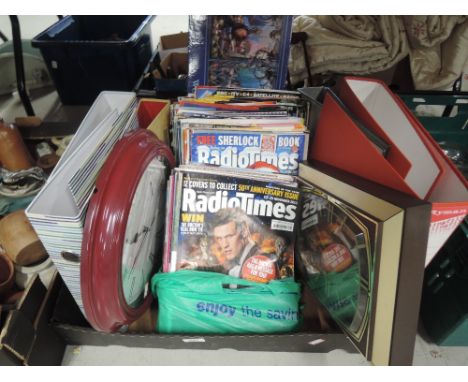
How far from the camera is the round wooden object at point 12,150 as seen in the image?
46.2 inches

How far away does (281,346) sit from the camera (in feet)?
2.68

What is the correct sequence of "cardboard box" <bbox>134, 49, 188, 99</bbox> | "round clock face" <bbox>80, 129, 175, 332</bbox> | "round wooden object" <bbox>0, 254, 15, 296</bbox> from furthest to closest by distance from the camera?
"cardboard box" <bbox>134, 49, 188, 99</bbox> → "round wooden object" <bbox>0, 254, 15, 296</bbox> → "round clock face" <bbox>80, 129, 175, 332</bbox>

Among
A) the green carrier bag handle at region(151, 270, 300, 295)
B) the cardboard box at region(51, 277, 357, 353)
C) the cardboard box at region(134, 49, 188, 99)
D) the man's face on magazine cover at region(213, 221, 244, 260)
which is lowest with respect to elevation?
the cardboard box at region(51, 277, 357, 353)

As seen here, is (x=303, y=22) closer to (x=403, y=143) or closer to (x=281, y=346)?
(x=403, y=143)

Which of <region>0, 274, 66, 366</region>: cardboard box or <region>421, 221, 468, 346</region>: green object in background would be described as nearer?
<region>0, 274, 66, 366</region>: cardboard box

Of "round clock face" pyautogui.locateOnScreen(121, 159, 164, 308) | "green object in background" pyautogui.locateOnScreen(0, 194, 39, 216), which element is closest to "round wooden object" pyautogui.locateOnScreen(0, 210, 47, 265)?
"green object in background" pyautogui.locateOnScreen(0, 194, 39, 216)

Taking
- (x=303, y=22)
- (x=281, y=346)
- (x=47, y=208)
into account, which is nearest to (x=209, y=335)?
(x=281, y=346)

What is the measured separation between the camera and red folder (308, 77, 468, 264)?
2.05ft

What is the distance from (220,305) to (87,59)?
4.70ft

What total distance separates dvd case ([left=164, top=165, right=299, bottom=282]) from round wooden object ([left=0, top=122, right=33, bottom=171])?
0.76m

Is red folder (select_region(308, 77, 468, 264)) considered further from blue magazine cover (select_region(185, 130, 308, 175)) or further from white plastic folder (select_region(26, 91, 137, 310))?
white plastic folder (select_region(26, 91, 137, 310))

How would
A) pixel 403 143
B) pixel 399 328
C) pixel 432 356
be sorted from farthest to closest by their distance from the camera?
pixel 432 356, pixel 403 143, pixel 399 328

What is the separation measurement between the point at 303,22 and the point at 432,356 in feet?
4.21

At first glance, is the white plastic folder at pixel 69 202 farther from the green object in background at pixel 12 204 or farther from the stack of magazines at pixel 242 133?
the green object in background at pixel 12 204
